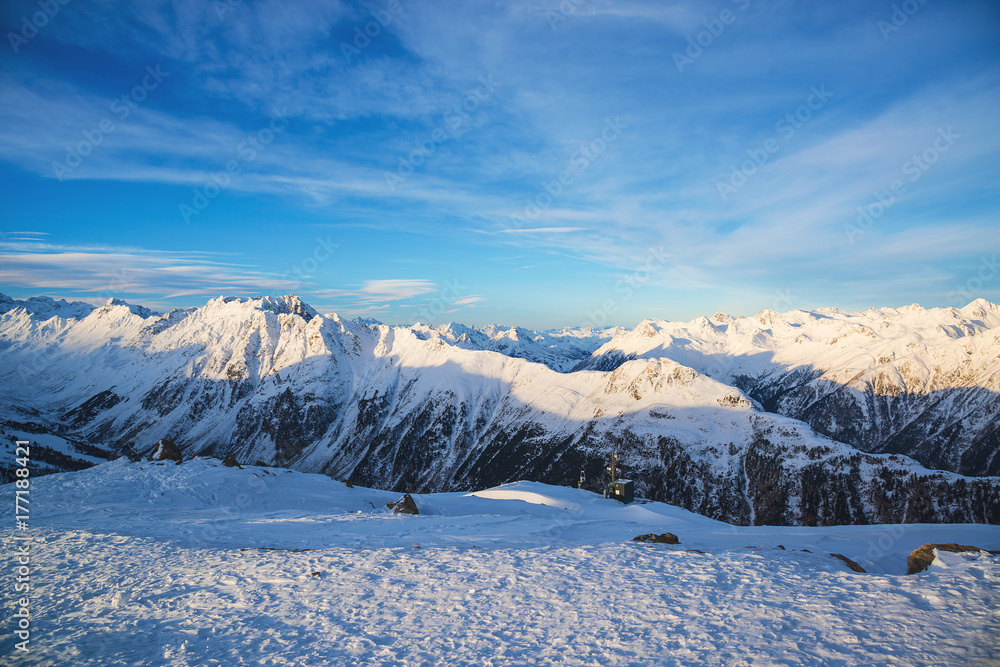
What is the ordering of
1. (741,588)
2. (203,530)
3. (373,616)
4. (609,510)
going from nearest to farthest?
(373,616), (741,588), (203,530), (609,510)

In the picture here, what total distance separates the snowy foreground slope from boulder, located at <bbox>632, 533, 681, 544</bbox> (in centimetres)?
49

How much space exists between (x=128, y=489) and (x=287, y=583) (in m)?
27.2

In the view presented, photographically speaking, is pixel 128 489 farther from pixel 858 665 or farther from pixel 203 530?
pixel 858 665

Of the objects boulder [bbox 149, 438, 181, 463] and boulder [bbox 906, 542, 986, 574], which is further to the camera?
boulder [bbox 149, 438, 181, 463]

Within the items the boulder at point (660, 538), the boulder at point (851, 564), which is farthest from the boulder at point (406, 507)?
the boulder at point (851, 564)

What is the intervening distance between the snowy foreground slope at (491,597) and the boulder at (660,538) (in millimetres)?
488

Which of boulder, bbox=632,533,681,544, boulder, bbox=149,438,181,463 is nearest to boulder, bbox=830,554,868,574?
boulder, bbox=632,533,681,544

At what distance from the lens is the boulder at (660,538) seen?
Answer: 2091 cm

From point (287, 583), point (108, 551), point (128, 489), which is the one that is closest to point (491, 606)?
point (287, 583)

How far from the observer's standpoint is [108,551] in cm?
1808

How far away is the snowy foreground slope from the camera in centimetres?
1083

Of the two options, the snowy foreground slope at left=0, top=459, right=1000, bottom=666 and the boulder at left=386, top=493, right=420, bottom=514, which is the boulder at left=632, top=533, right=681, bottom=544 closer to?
the snowy foreground slope at left=0, top=459, right=1000, bottom=666

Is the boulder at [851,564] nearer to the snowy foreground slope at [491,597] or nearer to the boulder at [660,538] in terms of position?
the snowy foreground slope at [491,597]

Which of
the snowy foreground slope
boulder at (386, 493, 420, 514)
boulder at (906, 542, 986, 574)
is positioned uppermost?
boulder at (906, 542, 986, 574)
